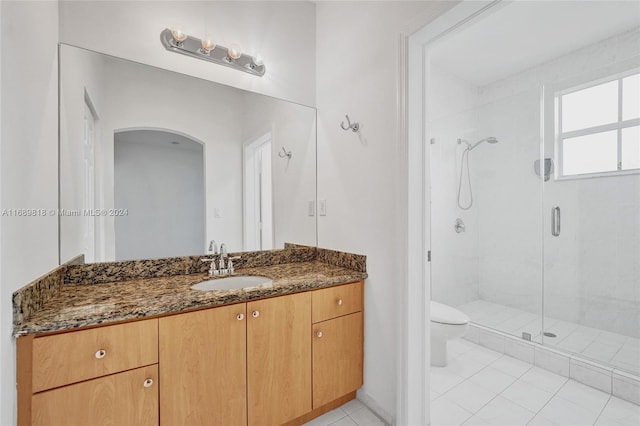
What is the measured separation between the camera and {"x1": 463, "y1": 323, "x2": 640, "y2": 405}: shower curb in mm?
1683

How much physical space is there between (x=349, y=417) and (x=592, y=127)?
309 centimetres

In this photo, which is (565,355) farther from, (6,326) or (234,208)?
(6,326)

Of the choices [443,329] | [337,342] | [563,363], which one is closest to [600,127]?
[563,363]

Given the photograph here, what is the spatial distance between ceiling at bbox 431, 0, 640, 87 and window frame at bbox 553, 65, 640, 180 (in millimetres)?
343

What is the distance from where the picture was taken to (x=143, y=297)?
1.11 meters

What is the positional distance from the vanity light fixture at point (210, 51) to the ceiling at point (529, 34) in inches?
48.4

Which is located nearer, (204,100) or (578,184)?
(204,100)

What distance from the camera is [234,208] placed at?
179 centimetres

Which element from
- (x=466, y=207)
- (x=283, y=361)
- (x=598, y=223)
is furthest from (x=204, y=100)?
(x=598, y=223)

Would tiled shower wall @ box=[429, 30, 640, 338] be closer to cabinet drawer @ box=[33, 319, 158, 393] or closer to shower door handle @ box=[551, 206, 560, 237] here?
shower door handle @ box=[551, 206, 560, 237]

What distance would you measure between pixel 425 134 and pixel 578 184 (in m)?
2.00

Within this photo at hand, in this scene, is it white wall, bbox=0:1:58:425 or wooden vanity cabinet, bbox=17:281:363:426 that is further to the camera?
wooden vanity cabinet, bbox=17:281:363:426

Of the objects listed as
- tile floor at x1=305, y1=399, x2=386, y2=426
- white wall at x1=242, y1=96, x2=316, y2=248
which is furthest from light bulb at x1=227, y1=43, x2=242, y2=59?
tile floor at x1=305, y1=399, x2=386, y2=426

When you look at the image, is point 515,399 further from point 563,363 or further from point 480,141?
point 480,141
